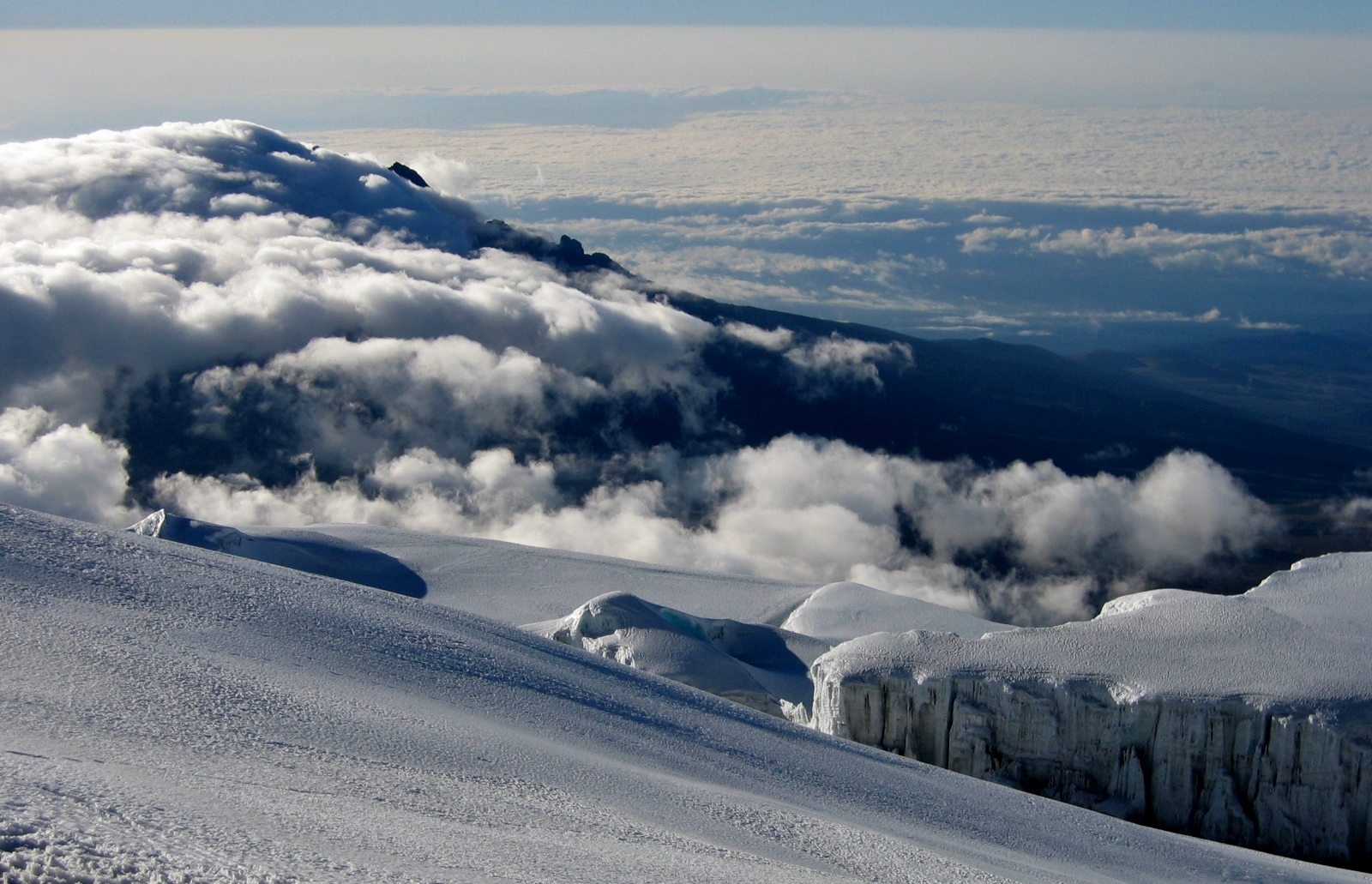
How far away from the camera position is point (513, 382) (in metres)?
182

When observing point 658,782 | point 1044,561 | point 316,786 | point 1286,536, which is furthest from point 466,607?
point 1286,536

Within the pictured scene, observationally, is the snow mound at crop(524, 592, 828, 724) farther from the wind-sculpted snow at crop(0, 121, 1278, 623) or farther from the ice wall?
the wind-sculpted snow at crop(0, 121, 1278, 623)

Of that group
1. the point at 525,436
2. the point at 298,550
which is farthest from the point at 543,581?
the point at 525,436

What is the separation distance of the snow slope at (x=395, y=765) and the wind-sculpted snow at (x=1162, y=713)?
10.6 feet

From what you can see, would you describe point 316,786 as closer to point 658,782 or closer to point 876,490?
point 658,782

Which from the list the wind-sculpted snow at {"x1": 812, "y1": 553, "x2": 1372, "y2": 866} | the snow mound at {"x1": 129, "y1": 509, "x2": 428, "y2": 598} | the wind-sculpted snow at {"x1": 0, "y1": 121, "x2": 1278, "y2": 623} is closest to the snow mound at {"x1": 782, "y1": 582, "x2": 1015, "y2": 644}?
the wind-sculpted snow at {"x1": 812, "y1": 553, "x2": 1372, "y2": 866}

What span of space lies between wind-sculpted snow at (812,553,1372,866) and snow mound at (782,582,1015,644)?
13.2m

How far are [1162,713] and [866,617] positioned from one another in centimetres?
1901

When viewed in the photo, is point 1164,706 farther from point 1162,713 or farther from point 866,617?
point 866,617

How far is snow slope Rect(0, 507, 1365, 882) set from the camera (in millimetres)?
11938

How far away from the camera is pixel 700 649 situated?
38.7 meters

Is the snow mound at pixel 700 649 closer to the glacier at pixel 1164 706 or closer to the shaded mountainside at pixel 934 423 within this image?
the glacier at pixel 1164 706

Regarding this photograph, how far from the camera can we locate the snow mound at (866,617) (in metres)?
46.1

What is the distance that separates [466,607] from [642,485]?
114 m
